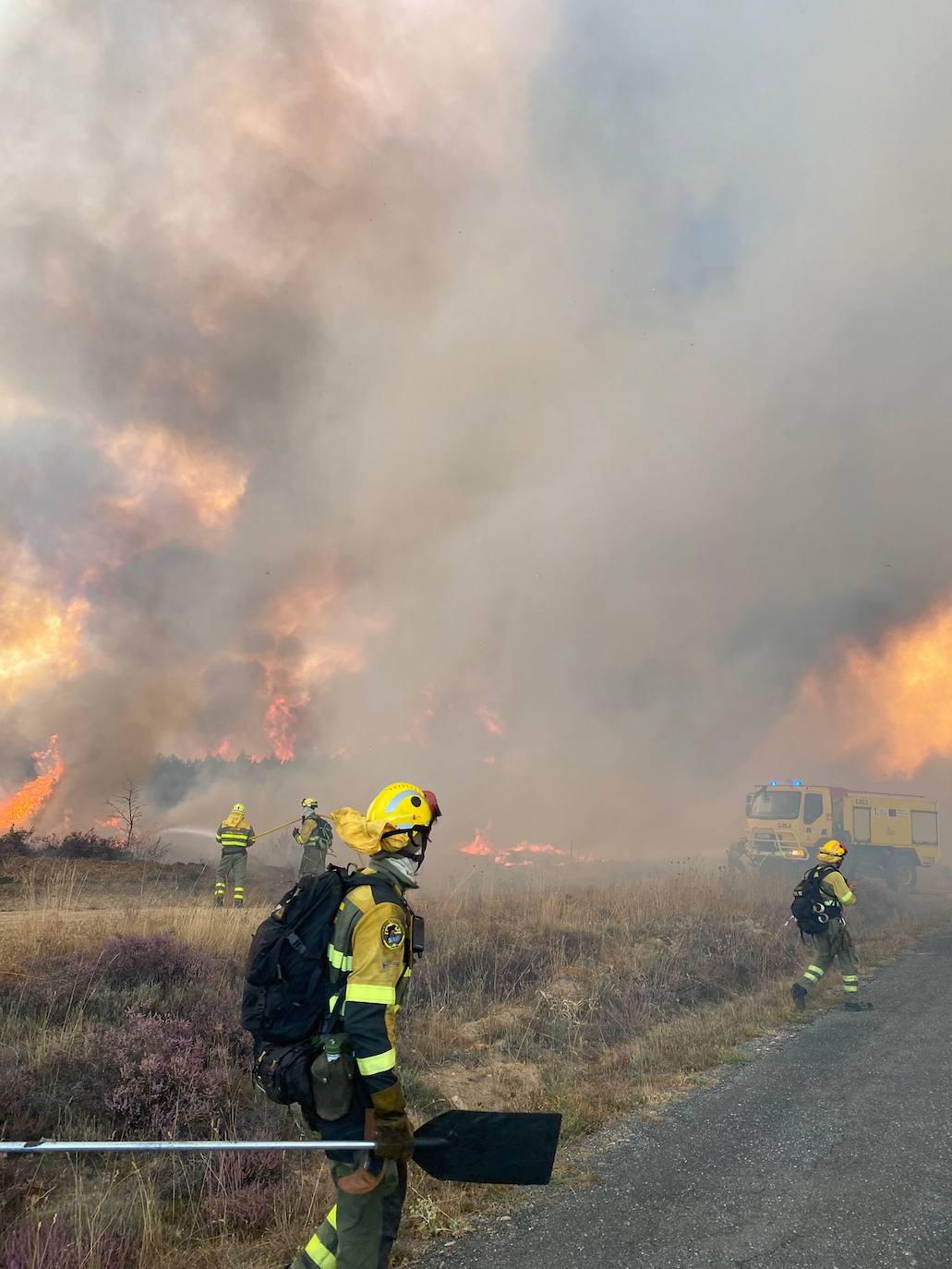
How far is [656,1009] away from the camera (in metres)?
8.65

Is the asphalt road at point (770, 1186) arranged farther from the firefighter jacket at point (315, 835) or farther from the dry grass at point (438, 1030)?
the firefighter jacket at point (315, 835)

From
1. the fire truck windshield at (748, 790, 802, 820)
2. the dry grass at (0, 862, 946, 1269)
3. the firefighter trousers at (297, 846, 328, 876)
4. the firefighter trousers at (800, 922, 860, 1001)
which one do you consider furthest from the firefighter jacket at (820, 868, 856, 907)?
the fire truck windshield at (748, 790, 802, 820)

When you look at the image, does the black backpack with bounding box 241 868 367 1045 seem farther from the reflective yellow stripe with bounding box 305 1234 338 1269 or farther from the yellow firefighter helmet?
the reflective yellow stripe with bounding box 305 1234 338 1269

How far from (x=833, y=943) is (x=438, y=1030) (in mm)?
5730

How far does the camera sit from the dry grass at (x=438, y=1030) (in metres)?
4.05

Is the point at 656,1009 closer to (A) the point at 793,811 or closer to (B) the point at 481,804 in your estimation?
(A) the point at 793,811

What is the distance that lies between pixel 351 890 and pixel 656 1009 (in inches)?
274

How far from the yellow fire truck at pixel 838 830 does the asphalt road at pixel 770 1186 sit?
19.2 metres

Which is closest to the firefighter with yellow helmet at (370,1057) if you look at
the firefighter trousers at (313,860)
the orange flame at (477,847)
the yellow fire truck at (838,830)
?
the firefighter trousers at (313,860)

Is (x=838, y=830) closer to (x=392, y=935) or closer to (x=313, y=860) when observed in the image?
(x=313, y=860)

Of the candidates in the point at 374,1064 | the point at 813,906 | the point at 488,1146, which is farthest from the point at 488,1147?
the point at 813,906

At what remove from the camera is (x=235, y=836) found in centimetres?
1432

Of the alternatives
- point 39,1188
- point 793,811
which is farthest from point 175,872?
point 793,811

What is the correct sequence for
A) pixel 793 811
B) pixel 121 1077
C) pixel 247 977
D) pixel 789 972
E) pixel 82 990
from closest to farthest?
1. pixel 247 977
2. pixel 121 1077
3. pixel 82 990
4. pixel 789 972
5. pixel 793 811
